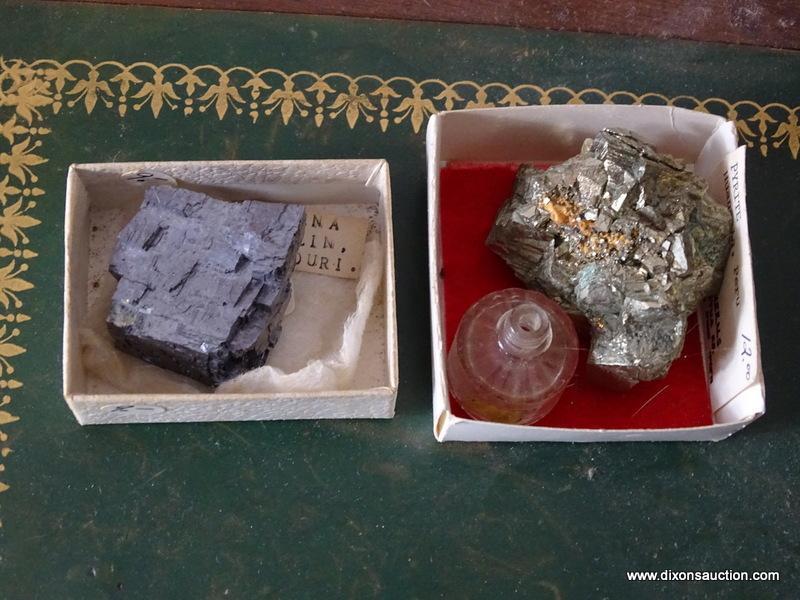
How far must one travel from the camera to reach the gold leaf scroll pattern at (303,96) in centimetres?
112

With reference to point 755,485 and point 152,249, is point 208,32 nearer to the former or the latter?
point 152,249

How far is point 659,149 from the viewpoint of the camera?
108 cm

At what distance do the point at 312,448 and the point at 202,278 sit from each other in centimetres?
22

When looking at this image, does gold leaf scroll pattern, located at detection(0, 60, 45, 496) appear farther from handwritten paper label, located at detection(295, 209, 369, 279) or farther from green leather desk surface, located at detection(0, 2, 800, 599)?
handwritten paper label, located at detection(295, 209, 369, 279)

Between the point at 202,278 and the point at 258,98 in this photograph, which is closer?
the point at 202,278

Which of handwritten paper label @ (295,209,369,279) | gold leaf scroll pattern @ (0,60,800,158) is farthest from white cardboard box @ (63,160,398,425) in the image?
gold leaf scroll pattern @ (0,60,800,158)

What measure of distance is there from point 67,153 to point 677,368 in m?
0.76

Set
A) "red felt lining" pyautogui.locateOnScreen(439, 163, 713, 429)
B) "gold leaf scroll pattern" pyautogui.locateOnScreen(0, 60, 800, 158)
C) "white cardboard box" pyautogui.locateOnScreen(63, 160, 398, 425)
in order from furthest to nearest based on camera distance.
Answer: "gold leaf scroll pattern" pyautogui.locateOnScreen(0, 60, 800, 158) → "red felt lining" pyautogui.locateOnScreen(439, 163, 713, 429) → "white cardboard box" pyautogui.locateOnScreen(63, 160, 398, 425)

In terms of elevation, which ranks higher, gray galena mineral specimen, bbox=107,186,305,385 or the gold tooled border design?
the gold tooled border design

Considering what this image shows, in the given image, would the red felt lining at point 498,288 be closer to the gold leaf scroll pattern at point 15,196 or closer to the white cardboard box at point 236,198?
the white cardboard box at point 236,198

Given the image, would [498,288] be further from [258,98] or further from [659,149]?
[258,98]

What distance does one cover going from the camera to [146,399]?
88 cm

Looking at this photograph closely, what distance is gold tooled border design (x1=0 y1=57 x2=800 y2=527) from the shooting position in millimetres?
1101

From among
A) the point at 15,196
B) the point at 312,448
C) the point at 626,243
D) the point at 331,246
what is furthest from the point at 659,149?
the point at 15,196
